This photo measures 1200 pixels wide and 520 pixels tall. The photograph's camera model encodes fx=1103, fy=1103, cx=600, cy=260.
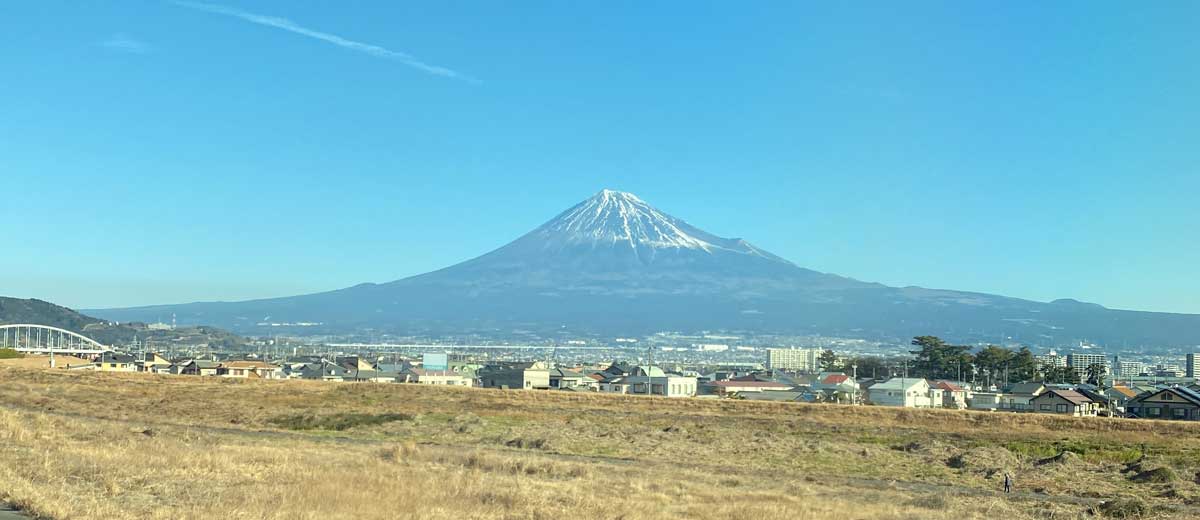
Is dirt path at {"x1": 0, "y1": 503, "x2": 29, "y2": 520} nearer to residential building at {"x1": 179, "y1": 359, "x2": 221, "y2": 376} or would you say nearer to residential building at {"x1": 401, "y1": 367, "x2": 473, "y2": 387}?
residential building at {"x1": 401, "y1": 367, "x2": 473, "y2": 387}

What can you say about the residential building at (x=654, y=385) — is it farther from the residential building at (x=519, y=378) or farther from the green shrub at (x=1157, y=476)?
the green shrub at (x=1157, y=476)

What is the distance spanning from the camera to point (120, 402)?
1860 inches

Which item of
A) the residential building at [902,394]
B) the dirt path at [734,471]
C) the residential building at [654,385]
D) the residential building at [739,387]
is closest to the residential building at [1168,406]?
the residential building at [902,394]

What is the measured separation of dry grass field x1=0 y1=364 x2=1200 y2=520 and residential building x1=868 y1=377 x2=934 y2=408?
80.9ft

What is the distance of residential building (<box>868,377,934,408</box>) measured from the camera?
78875mm

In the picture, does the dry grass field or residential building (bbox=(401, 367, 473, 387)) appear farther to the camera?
residential building (bbox=(401, 367, 473, 387))

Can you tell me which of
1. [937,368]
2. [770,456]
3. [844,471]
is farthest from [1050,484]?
[937,368]

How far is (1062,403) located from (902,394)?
36.7ft

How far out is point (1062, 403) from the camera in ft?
236

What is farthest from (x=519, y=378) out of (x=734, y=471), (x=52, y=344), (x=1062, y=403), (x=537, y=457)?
(x=52, y=344)

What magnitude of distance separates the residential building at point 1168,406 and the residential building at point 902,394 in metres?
14.9

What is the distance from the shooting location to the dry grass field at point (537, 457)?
16812 mm

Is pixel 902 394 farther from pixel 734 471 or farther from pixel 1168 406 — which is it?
pixel 734 471

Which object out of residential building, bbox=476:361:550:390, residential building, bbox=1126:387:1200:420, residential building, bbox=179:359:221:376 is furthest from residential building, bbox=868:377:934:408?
residential building, bbox=179:359:221:376
